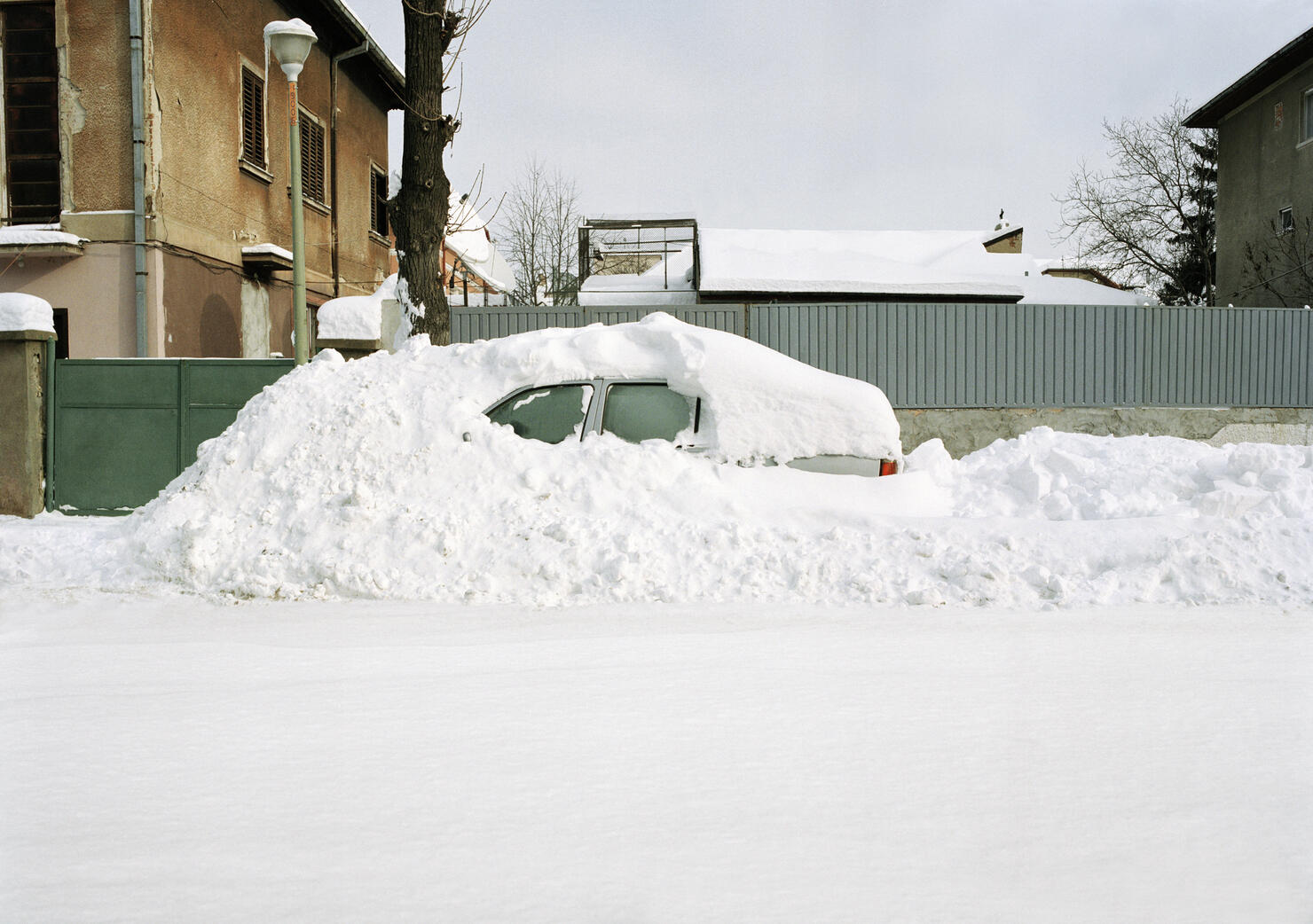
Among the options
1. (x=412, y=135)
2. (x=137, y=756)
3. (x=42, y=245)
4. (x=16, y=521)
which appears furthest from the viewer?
(x=42, y=245)

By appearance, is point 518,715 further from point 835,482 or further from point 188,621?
point 835,482

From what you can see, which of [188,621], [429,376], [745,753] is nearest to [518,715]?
[745,753]

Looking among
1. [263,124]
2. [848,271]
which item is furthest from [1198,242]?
[263,124]

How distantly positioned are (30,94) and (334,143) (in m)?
6.54

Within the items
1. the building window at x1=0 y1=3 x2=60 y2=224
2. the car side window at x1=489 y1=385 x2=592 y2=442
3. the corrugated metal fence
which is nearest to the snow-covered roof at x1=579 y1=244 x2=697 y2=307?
the corrugated metal fence

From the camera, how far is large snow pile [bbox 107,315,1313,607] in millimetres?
5984

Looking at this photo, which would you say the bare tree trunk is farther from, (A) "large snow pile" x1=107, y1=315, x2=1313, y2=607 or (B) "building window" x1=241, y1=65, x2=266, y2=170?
(B) "building window" x1=241, y1=65, x2=266, y2=170

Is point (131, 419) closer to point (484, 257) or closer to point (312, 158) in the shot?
point (312, 158)

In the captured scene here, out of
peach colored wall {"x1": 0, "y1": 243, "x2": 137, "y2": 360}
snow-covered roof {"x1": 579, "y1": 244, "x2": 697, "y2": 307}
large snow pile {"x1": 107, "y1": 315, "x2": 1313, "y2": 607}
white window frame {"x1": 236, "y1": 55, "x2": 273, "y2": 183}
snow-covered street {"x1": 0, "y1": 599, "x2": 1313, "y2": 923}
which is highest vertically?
white window frame {"x1": 236, "y1": 55, "x2": 273, "y2": 183}

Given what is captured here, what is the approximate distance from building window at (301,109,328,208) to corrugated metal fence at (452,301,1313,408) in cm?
726

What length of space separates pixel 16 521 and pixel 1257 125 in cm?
2722

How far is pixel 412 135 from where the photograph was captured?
933 cm

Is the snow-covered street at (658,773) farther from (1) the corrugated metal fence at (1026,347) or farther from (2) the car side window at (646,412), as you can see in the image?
(1) the corrugated metal fence at (1026,347)

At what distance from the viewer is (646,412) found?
6973 millimetres
